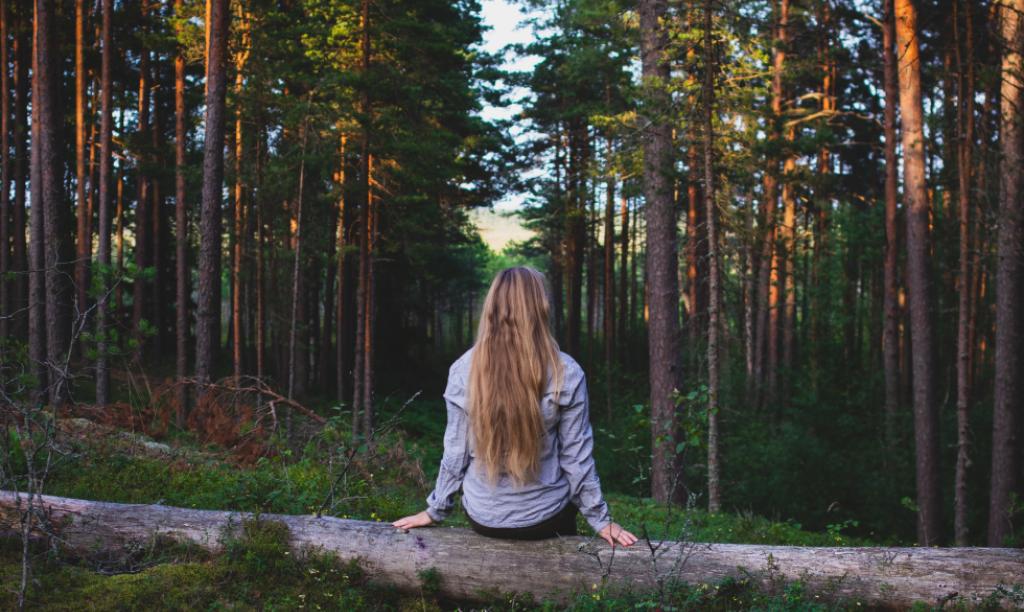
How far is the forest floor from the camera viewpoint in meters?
4.47

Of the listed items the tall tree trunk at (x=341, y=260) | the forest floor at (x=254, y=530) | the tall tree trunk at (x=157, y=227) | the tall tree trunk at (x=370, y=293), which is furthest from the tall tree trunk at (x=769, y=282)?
the tall tree trunk at (x=157, y=227)

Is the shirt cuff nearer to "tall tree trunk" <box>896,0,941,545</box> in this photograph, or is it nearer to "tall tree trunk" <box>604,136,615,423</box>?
"tall tree trunk" <box>896,0,941,545</box>

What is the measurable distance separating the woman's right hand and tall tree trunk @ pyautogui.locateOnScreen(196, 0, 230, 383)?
10.4m

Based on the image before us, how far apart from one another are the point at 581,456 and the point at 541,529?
24.3 inches

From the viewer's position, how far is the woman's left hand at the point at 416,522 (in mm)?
4773

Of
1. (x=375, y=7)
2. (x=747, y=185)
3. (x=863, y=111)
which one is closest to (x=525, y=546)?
(x=747, y=185)

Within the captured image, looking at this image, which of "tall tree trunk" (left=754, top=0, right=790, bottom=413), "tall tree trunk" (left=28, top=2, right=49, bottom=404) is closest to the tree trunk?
"tall tree trunk" (left=28, top=2, right=49, bottom=404)

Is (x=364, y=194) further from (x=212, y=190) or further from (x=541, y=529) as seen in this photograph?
(x=541, y=529)

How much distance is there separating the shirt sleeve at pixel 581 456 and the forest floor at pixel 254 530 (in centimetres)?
34

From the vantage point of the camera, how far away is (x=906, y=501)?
1260 cm

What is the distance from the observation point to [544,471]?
14.3ft

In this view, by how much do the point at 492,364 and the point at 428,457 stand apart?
43.1ft

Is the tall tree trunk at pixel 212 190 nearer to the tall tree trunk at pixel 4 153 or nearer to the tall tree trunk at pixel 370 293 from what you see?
the tall tree trunk at pixel 370 293

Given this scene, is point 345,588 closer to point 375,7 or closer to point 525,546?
point 525,546
